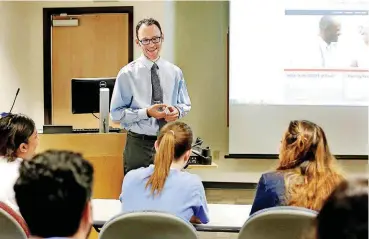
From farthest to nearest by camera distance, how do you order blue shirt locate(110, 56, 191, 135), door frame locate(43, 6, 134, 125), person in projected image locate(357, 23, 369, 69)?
door frame locate(43, 6, 134, 125), person in projected image locate(357, 23, 369, 69), blue shirt locate(110, 56, 191, 135)

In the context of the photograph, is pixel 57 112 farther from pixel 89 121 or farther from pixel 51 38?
pixel 51 38

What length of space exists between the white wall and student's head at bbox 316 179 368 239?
440 cm

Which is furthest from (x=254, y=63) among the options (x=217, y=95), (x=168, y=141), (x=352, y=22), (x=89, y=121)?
(x=168, y=141)

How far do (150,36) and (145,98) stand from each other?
41 cm

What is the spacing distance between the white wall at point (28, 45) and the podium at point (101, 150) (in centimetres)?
228

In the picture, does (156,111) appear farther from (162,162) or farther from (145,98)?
(162,162)

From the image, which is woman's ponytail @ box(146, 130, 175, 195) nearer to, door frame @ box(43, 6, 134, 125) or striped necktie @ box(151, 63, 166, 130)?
A: striped necktie @ box(151, 63, 166, 130)

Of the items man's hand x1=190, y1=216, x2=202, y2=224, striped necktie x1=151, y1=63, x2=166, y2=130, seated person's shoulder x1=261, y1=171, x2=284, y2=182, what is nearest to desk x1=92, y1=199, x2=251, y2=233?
man's hand x1=190, y1=216, x2=202, y2=224

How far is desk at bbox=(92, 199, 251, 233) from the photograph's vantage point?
195 cm

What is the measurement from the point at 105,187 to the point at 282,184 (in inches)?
57.5

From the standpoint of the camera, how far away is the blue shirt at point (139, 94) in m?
3.07

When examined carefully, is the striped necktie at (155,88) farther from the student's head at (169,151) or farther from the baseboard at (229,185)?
the baseboard at (229,185)

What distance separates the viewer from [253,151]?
5.32 metres

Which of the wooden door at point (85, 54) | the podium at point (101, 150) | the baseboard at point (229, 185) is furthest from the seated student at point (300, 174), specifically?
the wooden door at point (85, 54)
